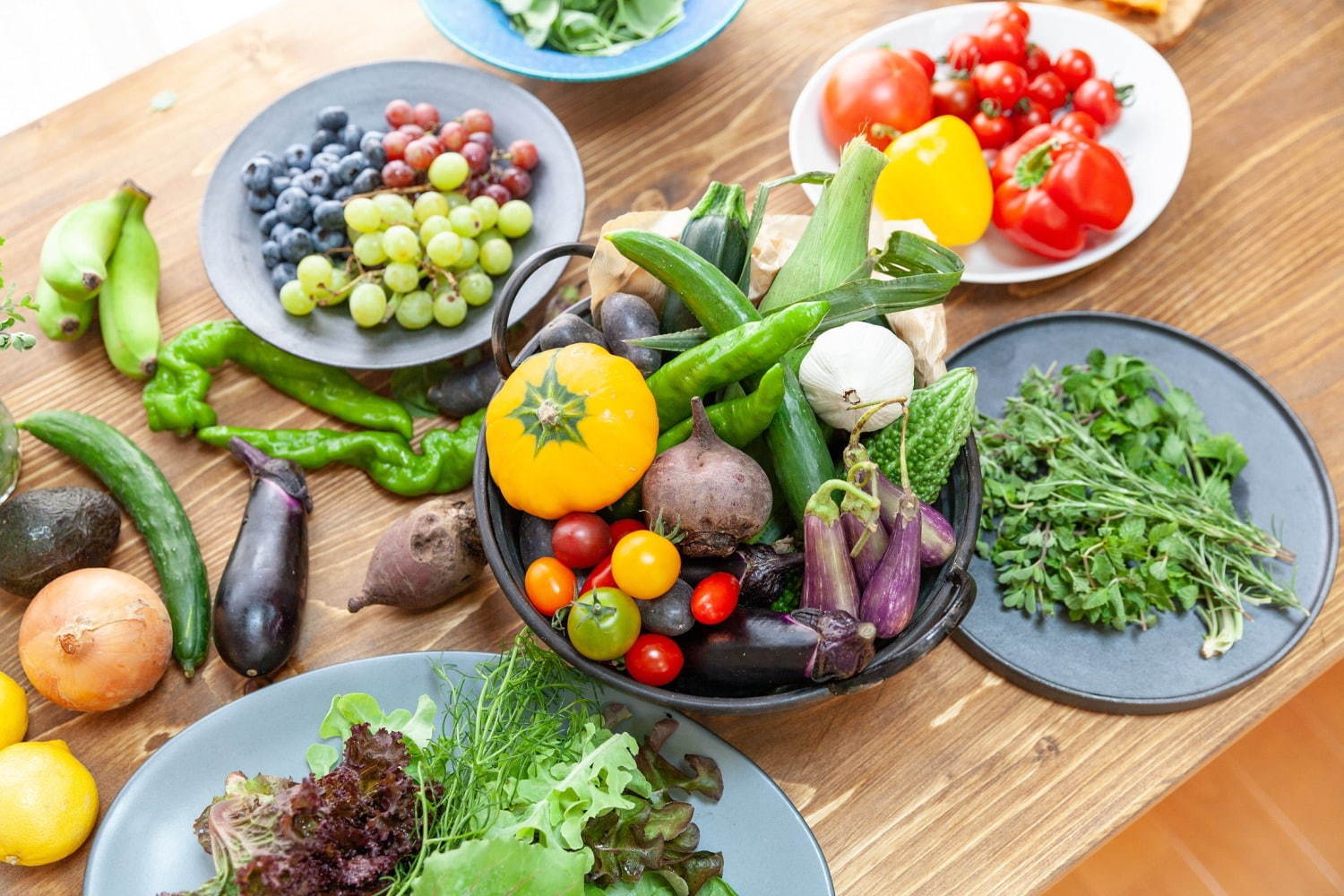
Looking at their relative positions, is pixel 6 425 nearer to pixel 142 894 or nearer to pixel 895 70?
pixel 142 894

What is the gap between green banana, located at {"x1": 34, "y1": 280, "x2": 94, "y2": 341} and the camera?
1202mm

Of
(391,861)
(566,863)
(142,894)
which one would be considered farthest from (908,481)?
(142,894)

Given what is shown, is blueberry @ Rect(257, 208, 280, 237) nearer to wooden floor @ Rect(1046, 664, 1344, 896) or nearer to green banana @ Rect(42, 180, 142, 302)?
green banana @ Rect(42, 180, 142, 302)

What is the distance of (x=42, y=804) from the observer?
94cm

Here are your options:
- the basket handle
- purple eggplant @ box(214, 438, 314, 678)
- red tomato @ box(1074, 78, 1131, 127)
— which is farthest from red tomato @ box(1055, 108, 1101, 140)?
purple eggplant @ box(214, 438, 314, 678)

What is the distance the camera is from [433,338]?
3.90 feet

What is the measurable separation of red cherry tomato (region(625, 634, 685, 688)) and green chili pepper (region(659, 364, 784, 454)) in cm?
19

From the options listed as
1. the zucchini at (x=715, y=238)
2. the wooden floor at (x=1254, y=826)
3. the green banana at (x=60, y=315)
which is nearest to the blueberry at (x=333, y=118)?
the green banana at (x=60, y=315)

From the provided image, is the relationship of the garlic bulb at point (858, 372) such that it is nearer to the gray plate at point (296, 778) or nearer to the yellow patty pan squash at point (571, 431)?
the yellow patty pan squash at point (571, 431)

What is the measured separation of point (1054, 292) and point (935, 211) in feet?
0.67

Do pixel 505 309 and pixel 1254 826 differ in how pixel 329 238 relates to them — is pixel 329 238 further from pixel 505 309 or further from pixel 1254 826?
pixel 1254 826

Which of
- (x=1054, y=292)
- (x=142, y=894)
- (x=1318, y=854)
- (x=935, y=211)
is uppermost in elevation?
(x=935, y=211)

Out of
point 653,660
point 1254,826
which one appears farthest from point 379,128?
point 1254,826

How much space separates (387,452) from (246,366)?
0.23m
